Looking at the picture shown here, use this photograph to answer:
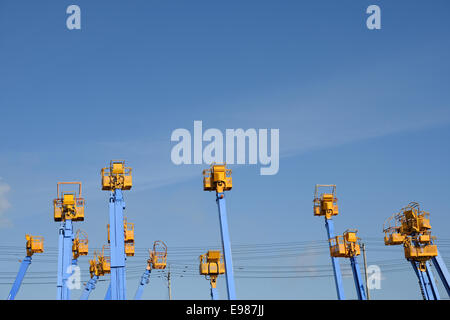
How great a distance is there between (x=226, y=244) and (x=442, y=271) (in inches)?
571

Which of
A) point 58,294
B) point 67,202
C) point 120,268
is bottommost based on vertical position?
point 58,294

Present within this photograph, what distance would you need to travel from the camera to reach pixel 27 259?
44.2m

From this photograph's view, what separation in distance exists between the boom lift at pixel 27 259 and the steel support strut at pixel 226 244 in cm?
1884

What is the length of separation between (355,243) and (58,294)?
18623 millimetres

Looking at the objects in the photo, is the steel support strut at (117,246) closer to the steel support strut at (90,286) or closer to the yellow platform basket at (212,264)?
the yellow platform basket at (212,264)

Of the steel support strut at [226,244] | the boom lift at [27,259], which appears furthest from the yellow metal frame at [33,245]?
the steel support strut at [226,244]

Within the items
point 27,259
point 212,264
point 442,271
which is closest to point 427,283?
point 442,271

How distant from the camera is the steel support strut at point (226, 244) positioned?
94.7 feet
